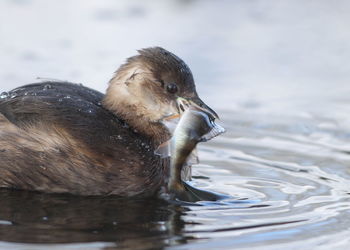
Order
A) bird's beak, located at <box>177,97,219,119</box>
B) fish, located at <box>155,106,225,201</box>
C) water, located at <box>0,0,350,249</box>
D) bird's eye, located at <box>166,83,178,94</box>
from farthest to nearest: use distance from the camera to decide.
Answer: bird's eye, located at <box>166,83,178,94</box> → bird's beak, located at <box>177,97,219,119</box> → fish, located at <box>155,106,225,201</box> → water, located at <box>0,0,350,249</box>

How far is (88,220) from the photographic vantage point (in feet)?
23.7

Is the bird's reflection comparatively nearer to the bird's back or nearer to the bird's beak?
the bird's back

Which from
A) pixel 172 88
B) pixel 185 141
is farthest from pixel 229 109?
pixel 185 141

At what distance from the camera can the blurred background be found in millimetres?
11562

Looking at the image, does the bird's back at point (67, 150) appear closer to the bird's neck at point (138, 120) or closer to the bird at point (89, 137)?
the bird at point (89, 137)

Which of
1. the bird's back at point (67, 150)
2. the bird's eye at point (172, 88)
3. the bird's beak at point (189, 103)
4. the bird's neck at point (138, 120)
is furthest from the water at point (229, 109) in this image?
the bird's eye at point (172, 88)

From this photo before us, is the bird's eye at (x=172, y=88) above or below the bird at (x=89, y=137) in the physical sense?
above

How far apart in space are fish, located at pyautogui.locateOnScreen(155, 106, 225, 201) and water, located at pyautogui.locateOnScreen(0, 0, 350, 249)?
22 centimetres

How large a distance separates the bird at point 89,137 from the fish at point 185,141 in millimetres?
86

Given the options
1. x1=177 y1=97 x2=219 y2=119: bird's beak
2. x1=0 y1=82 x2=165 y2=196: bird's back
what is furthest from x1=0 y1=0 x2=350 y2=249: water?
x1=177 y1=97 x2=219 y2=119: bird's beak

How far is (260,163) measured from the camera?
29.8ft

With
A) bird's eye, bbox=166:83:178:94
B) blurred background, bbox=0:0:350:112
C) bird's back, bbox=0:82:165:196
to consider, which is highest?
blurred background, bbox=0:0:350:112

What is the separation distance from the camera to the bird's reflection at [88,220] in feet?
22.1

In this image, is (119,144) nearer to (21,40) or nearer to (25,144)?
(25,144)
